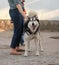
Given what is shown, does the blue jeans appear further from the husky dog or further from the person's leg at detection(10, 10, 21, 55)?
the husky dog

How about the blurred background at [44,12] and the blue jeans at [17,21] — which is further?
the blurred background at [44,12]

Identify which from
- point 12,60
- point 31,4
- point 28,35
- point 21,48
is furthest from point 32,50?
point 31,4

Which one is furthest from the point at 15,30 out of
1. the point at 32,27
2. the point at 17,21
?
the point at 32,27

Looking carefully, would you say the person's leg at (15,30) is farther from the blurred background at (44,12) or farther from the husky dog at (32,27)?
the blurred background at (44,12)

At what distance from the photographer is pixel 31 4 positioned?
47.0ft

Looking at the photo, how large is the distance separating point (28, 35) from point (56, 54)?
0.80m

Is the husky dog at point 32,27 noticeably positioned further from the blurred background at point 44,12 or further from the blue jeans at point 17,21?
the blurred background at point 44,12

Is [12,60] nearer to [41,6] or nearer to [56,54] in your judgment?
[56,54]

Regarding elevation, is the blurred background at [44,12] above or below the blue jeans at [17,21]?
below

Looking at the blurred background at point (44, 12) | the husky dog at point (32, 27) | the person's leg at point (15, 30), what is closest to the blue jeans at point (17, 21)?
the person's leg at point (15, 30)

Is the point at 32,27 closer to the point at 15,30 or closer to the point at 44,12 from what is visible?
the point at 15,30

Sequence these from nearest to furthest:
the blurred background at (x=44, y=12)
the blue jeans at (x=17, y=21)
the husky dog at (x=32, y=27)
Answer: the husky dog at (x=32, y=27)
the blue jeans at (x=17, y=21)
the blurred background at (x=44, y=12)

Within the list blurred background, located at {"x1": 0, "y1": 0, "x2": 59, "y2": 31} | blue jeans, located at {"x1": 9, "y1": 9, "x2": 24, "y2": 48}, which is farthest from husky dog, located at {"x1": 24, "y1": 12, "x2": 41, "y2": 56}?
blurred background, located at {"x1": 0, "y1": 0, "x2": 59, "y2": 31}

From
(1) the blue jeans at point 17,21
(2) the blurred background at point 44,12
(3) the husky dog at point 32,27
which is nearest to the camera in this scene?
(3) the husky dog at point 32,27
